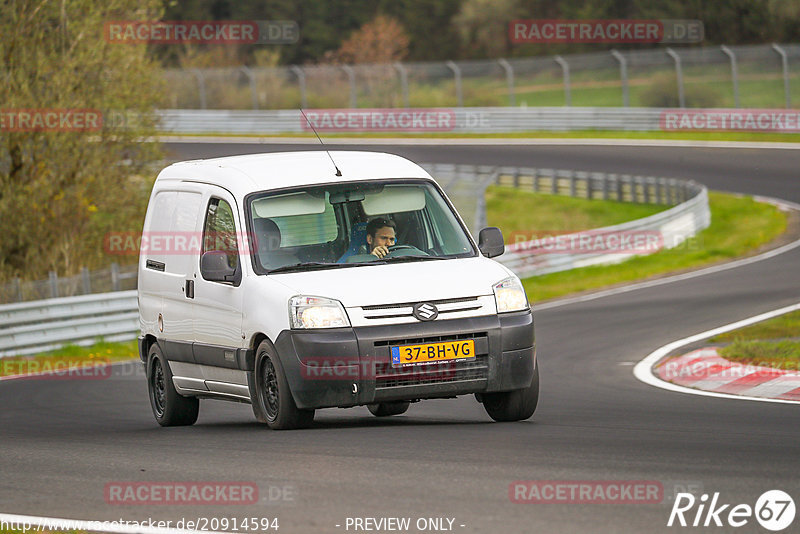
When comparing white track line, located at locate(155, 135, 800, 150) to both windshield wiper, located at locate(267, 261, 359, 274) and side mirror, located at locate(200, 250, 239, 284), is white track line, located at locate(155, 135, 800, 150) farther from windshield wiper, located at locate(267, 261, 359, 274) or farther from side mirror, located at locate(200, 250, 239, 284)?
side mirror, located at locate(200, 250, 239, 284)

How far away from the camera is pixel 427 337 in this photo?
30.2 feet

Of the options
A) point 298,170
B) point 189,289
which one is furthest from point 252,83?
point 298,170

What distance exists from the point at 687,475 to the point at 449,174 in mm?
34501

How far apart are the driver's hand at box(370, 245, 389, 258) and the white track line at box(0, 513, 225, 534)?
383 cm

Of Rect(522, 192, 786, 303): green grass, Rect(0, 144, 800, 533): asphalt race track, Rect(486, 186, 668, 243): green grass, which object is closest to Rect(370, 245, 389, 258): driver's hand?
Rect(0, 144, 800, 533): asphalt race track

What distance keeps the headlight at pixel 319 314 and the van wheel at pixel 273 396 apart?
14.1 inches

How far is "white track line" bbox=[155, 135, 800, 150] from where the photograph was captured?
44219 millimetres

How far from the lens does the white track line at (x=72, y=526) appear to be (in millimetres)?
6288

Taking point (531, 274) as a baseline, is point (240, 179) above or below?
above

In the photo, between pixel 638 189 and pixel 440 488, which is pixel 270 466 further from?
pixel 638 189

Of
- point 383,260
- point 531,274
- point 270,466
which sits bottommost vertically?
point 531,274

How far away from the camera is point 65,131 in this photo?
26.3m

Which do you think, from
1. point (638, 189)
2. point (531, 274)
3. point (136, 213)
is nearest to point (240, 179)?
point (531, 274)

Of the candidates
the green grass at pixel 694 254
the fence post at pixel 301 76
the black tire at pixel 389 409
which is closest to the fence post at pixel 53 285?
the green grass at pixel 694 254
